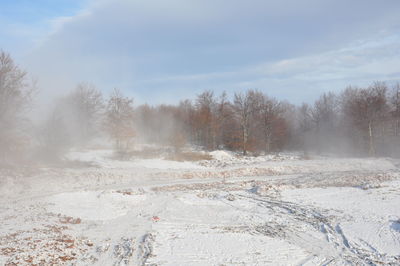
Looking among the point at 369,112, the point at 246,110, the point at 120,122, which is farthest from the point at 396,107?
the point at 120,122

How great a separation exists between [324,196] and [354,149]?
132ft

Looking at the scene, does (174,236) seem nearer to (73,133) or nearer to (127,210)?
(127,210)

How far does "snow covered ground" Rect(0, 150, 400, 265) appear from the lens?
11.0 metres

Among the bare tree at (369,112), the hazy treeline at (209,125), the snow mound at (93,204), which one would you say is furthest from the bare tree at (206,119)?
the snow mound at (93,204)

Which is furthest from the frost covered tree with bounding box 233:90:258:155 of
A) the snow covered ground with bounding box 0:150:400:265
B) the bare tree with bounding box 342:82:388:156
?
the snow covered ground with bounding box 0:150:400:265

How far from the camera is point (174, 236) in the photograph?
521 inches

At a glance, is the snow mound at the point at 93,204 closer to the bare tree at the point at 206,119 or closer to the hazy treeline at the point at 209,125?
the hazy treeline at the point at 209,125

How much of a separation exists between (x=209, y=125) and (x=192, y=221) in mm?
47140

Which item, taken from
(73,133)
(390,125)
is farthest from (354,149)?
(73,133)

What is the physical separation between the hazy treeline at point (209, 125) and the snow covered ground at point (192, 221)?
8.38 m

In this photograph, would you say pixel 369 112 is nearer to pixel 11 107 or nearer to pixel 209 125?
pixel 209 125

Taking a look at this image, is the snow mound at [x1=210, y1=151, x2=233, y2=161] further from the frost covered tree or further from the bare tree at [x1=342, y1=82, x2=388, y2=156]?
the bare tree at [x1=342, y1=82, x2=388, y2=156]

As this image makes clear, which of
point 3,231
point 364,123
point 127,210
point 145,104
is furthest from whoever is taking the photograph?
point 145,104

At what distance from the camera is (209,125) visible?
62.7 meters
